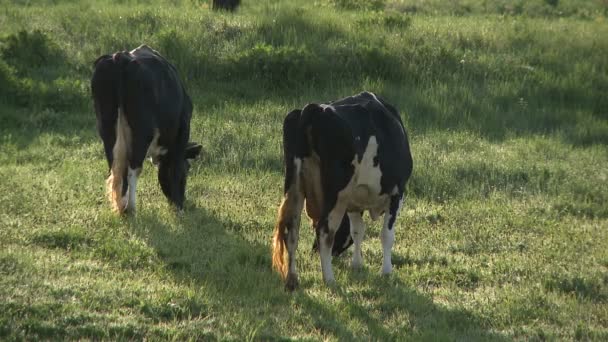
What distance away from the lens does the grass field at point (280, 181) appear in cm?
856

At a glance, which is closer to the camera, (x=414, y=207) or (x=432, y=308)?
(x=432, y=308)

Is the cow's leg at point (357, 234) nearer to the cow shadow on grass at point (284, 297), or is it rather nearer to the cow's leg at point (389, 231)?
the cow shadow on grass at point (284, 297)

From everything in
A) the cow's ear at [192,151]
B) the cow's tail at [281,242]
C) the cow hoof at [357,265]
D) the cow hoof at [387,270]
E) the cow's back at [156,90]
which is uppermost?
the cow's back at [156,90]

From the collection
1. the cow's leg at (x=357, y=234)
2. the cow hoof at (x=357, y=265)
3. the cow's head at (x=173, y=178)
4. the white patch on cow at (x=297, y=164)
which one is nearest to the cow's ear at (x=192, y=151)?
the cow's head at (x=173, y=178)

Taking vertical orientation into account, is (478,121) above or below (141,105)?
below

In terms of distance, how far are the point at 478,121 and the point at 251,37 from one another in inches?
169

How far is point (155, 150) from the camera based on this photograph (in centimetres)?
1171

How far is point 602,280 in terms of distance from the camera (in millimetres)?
9938

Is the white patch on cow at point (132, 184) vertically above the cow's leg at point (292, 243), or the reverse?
the cow's leg at point (292, 243)

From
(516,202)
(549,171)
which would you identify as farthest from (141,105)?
(549,171)

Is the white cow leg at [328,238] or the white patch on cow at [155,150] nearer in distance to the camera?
the white cow leg at [328,238]

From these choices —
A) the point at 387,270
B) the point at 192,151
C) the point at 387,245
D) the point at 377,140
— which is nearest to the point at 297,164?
the point at 377,140

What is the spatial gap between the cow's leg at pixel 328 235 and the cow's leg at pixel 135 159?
2534 mm

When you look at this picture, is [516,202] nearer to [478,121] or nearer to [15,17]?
[478,121]
